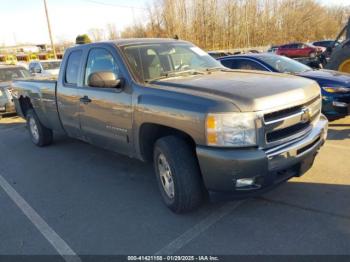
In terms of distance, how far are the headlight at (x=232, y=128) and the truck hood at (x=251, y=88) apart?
0.10m

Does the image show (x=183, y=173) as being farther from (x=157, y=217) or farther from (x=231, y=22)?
(x=231, y=22)

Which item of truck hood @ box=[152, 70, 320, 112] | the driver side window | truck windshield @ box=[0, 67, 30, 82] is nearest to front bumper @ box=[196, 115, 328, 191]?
truck hood @ box=[152, 70, 320, 112]

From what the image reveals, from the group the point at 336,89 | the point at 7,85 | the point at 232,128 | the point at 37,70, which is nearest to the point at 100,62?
the point at 232,128

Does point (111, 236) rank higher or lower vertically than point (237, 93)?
lower

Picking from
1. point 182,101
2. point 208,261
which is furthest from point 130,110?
point 208,261

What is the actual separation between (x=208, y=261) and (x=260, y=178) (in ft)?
2.79

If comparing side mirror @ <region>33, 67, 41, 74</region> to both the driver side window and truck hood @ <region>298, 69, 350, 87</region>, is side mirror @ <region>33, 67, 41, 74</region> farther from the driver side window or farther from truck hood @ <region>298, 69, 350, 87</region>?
truck hood @ <region>298, 69, 350, 87</region>

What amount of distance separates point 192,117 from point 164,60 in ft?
4.90

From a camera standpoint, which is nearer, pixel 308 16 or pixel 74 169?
pixel 74 169

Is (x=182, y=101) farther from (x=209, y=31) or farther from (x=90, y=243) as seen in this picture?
(x=209, y=31)

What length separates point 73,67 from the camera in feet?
17.1

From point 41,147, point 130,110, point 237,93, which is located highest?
point 237,93

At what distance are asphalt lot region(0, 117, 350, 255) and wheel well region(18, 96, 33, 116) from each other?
7.55ft

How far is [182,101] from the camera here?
10.6 feet
